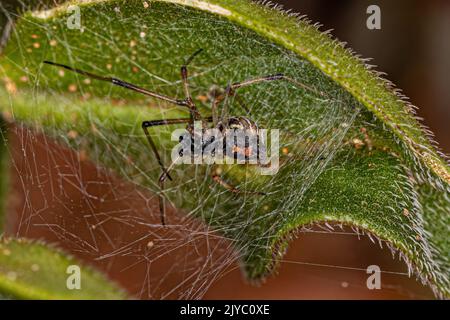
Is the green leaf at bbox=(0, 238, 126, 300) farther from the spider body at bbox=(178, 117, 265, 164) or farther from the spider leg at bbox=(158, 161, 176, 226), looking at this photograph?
the spider body at bbox=(178, 117, 265, 164)

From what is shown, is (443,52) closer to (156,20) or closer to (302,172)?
(302,172)

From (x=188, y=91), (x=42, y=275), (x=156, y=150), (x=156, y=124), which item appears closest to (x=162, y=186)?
(x=156, y=150)

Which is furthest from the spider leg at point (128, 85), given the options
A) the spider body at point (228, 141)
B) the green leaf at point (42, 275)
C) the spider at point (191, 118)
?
the green leaf at point (42, 275)

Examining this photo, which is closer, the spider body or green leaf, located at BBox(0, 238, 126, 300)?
green leaf, located at BBox(0, 238, 126, 300)

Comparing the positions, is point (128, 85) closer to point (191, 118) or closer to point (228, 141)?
point (191, 118)

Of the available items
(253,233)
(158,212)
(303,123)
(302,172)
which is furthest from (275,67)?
(158,212)

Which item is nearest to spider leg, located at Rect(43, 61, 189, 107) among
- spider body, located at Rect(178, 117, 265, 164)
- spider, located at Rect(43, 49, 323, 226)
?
spider, located at Rect(43, 49, 323, 226)
